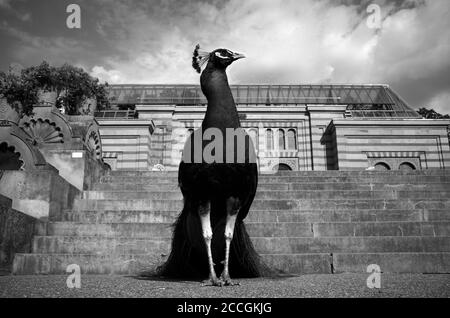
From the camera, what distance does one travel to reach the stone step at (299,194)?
37.4ft

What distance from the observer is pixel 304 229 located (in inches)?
346

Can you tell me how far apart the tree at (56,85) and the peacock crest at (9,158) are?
2405 cm

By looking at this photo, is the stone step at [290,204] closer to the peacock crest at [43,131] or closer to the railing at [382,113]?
the peacock crest at [43,131]

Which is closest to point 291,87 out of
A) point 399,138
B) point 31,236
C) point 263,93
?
point 263,93

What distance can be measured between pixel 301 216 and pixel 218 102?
514cm

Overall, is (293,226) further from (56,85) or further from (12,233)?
Result: (56,85)

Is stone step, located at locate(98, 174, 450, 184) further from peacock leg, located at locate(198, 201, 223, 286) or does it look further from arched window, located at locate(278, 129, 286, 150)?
arched window, located at locate(278, 129, 286, 150)

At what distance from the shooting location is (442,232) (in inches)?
347

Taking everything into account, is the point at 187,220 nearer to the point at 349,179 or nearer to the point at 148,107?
the point at 349,179

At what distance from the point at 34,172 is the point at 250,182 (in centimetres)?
637

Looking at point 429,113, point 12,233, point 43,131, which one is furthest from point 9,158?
point 429,113

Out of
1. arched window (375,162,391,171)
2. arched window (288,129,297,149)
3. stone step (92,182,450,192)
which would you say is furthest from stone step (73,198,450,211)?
arched window (288,129,297,149)

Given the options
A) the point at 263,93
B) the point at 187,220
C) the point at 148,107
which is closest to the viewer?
the point at 187,220

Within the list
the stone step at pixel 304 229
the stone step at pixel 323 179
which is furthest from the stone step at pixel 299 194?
the stone step at pixel 304 229
